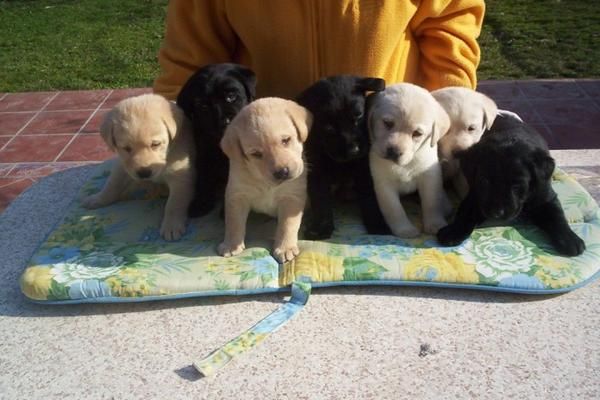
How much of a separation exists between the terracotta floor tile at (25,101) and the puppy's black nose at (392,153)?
5209mm

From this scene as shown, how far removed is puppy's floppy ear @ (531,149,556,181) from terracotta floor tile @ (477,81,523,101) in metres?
4.03

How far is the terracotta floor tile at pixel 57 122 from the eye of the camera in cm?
565

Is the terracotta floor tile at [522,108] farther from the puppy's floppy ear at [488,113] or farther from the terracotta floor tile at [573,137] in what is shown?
the puppy's floppy ear at [488,113]

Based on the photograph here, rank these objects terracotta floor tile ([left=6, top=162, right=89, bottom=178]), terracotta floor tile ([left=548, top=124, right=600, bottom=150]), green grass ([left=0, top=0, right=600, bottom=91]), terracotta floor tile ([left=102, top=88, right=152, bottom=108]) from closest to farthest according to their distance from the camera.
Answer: terracotta floor tile ([left=6, top=162, right=89, bottom=178]) → terracotta floor tile ([left=548, top=124, right=600, bottom=150]) → terracotta floor tile ([left=102, top=88, right=152, bottom=108]) → green grass ([left=0, top=0, right=600, bottom=91])

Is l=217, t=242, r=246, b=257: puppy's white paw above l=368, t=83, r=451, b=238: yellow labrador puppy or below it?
below

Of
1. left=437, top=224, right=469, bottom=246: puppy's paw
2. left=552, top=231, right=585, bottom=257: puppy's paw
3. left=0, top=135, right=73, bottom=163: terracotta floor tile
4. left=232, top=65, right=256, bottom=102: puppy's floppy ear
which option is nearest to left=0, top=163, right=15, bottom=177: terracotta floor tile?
left=0, top=135, right=73, bottom=163: terracotta floor tile

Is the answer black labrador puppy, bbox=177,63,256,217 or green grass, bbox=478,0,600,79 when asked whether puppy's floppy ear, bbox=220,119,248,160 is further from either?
green grass, bbox=478,0,600,79

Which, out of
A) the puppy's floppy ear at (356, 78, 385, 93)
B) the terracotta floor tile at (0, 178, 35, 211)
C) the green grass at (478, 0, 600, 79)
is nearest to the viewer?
the puppy's floppy ear at (356, 78, 385, 93)

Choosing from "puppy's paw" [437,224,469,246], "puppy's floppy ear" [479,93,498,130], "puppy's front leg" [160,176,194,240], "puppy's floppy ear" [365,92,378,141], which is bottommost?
"puppy's front leg" [160,176,194,240]

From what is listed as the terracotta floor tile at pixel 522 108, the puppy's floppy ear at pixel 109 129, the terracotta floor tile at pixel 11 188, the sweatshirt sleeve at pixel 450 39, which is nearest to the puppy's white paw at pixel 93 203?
the puppy's floppy ear at pixel 109 129

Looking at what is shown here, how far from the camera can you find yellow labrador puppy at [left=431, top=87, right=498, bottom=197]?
86.1 inches

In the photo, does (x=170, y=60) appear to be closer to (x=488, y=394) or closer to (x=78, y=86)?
(x=488, y=394)

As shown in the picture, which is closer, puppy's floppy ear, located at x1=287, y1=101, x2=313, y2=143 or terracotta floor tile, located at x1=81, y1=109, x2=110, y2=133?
puppy's floppy ear, located at x1=287, y1=101, x2=313, y2=143

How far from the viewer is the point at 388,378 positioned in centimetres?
161
